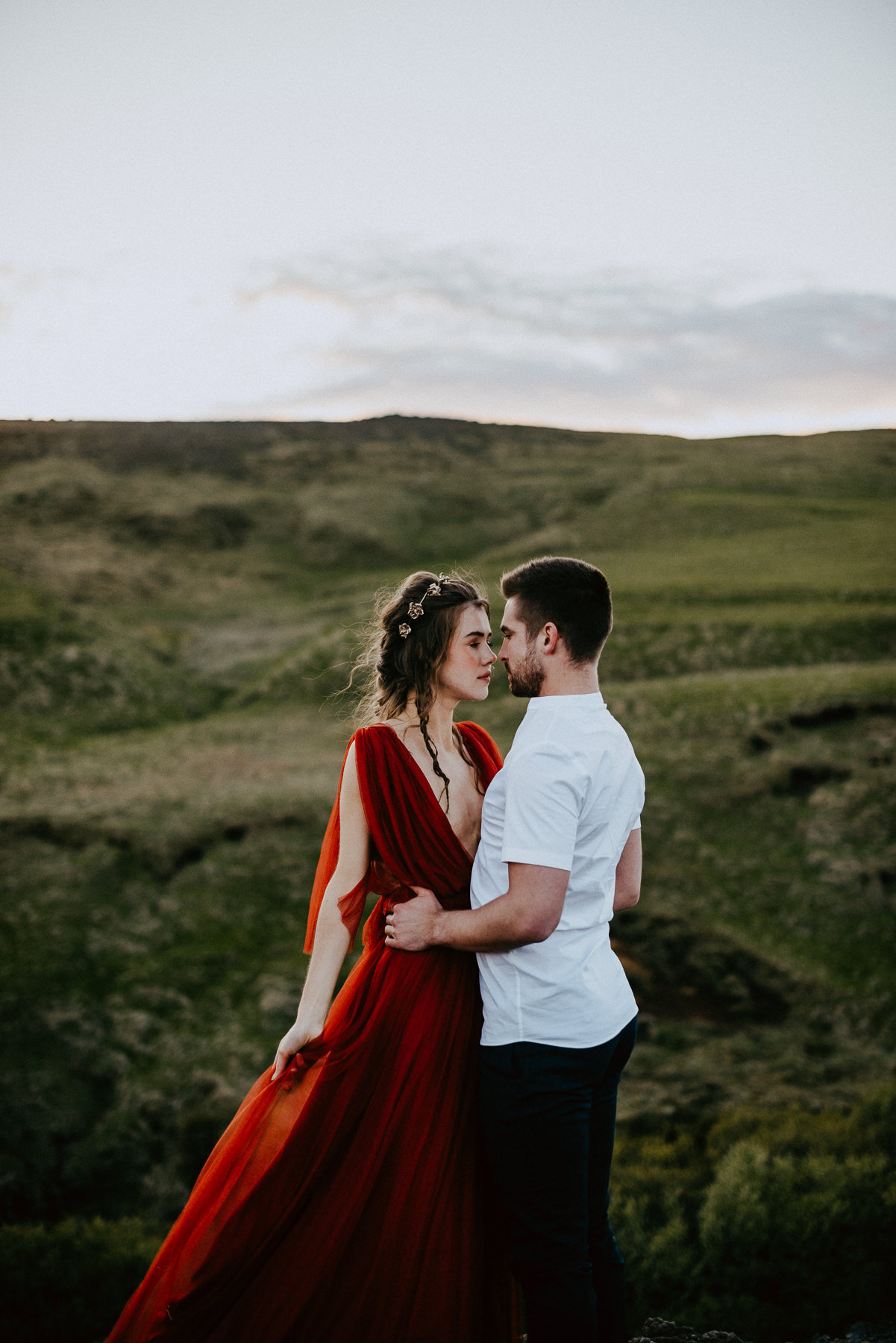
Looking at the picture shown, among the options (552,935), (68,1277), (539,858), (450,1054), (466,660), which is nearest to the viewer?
(539,858)

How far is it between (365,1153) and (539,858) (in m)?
1.63

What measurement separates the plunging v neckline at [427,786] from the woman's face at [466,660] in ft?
1.16

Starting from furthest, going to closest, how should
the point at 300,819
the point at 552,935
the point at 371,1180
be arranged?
1. the point at 300,819
2. the point at 371,1180
3. the point at 552,935

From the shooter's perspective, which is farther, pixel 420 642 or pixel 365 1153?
pixel 420 642

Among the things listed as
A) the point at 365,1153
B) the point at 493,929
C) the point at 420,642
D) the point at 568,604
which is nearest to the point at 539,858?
the point at 493,929

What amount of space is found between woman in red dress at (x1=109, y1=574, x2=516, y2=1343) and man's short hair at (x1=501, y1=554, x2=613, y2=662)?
857 mm

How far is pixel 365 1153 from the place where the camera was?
3.67 m

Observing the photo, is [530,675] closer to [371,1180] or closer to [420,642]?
[420,642]

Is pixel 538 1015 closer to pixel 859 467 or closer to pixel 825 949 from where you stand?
pixel 825 949

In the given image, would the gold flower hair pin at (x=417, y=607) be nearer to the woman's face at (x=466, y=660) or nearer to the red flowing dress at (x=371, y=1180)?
the woman's face at (x=466, y=660)

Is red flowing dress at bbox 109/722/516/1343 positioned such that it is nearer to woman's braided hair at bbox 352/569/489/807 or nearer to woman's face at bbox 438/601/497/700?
woman's braided hair at bbox 352/569/489/807

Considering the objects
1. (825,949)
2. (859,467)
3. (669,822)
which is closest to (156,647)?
(669,822)

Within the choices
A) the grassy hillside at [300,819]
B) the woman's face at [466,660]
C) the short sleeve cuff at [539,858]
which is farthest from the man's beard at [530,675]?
the grassy hillside at [300,819]

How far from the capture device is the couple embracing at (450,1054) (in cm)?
324
